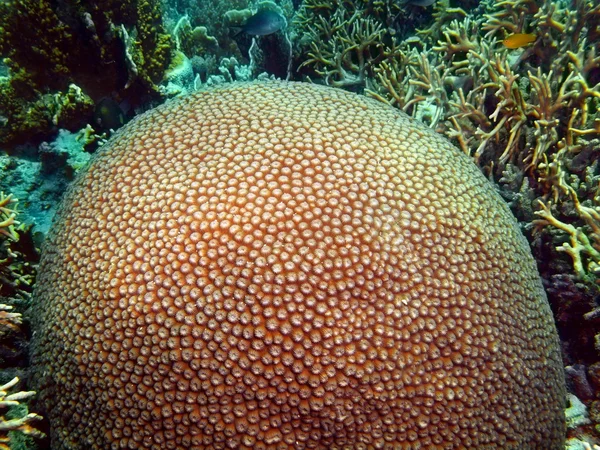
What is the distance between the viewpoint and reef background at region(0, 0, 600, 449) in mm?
2799

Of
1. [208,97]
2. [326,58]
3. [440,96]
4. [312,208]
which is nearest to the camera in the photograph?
[312,208]

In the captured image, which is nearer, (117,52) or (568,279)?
(568,279)

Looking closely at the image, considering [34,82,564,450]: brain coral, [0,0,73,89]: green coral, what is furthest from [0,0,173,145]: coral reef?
[34,82,564,450]: brain coral

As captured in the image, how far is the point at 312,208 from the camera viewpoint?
6.67ft

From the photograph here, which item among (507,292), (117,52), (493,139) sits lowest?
(507,292)

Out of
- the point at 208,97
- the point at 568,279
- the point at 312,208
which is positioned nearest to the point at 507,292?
the point at 568,279

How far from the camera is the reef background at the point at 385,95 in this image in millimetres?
2799

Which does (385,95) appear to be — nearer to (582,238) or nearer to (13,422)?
(582,238)

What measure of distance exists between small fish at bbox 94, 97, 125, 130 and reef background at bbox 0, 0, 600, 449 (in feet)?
0.05

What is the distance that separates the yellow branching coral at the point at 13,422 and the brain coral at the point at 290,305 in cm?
10

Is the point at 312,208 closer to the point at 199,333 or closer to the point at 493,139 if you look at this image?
the point at 199,333

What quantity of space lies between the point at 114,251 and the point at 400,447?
173 centimetres

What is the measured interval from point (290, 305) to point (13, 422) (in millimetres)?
1565

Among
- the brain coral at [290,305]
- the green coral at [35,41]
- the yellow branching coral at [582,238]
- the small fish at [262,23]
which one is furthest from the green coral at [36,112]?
the yellow branching coral at [582,238]
